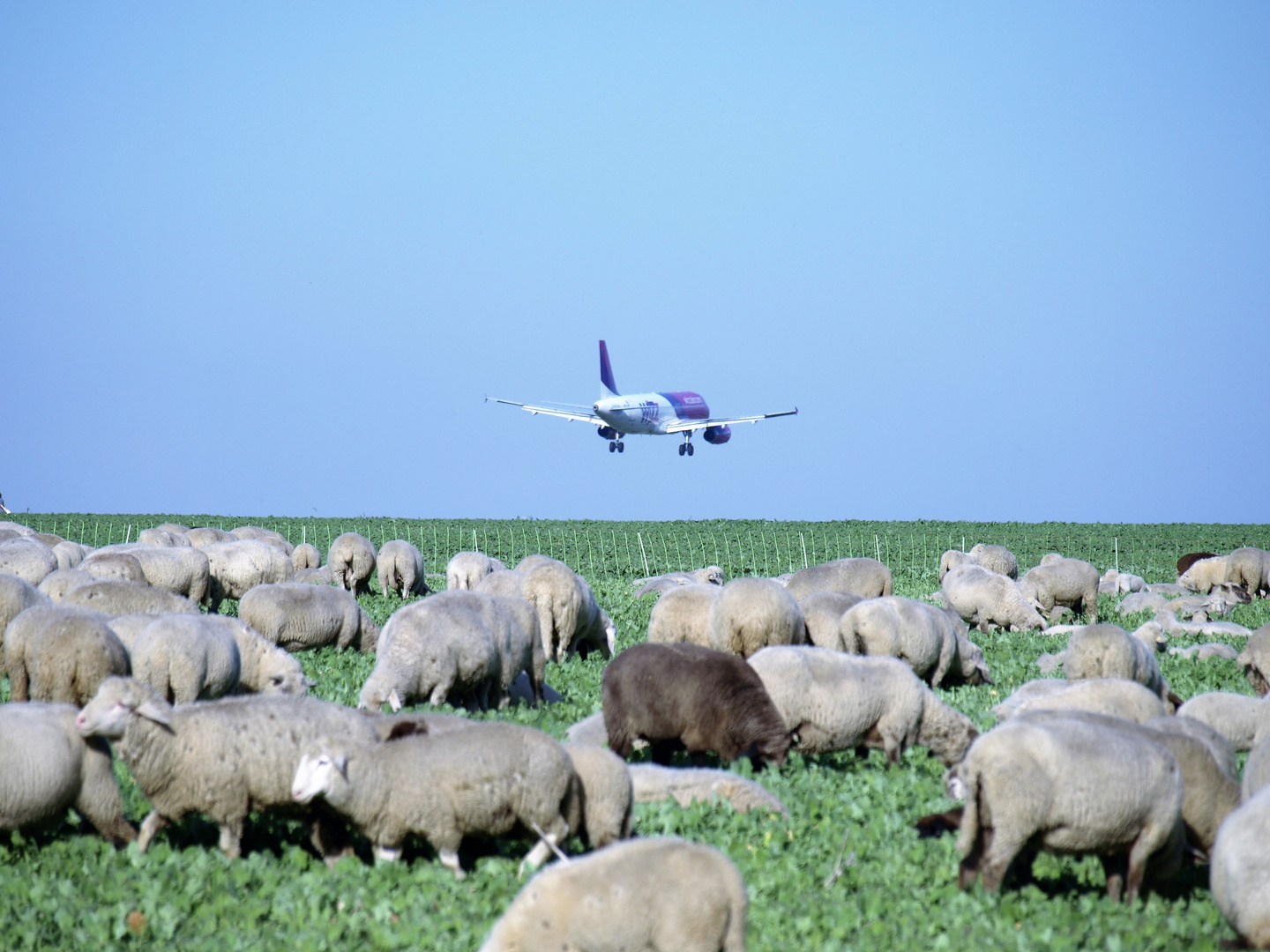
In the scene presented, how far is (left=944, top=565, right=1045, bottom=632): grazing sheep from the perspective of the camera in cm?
2052

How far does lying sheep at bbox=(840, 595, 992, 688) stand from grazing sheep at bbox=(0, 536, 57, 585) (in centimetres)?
1148

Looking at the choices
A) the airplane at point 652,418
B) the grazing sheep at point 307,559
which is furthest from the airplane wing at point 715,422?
the grazing sheep at point 307,559

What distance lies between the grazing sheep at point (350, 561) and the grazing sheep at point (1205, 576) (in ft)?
61.5

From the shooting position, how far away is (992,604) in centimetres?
2052

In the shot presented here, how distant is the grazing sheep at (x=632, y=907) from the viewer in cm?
514

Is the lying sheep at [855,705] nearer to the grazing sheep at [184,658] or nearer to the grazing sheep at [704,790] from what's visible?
the grazing sheep at [704,790]

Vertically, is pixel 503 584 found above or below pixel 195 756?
above

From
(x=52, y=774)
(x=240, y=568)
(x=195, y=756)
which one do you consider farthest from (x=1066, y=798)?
(x=240, y=568)

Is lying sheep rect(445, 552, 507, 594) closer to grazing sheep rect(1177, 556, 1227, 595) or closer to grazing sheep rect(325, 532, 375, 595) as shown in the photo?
grazing sheep rect(325, 532, 375, 595)

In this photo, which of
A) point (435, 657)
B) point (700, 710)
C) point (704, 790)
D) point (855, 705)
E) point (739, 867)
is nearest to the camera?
point (739, 867)

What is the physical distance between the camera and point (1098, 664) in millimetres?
12641

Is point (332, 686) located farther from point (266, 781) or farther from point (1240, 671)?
point (1240, 671)

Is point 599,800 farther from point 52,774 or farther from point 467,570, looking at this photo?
point 467,570

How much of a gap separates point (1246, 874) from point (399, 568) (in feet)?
62.0
